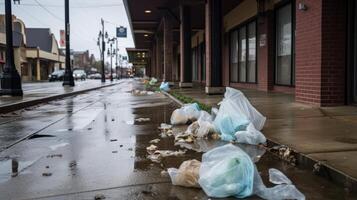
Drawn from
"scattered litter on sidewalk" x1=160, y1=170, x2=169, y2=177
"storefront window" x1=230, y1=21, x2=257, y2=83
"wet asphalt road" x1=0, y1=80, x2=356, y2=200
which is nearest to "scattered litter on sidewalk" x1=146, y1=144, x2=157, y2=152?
"wet asphalt road" x1=0, y1=80, x2=356, y2=200

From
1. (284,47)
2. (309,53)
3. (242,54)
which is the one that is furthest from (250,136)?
(242,54)

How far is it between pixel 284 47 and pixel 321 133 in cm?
1061

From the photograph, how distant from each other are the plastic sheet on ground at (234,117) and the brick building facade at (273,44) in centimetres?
339

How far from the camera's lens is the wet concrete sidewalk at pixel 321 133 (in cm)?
534

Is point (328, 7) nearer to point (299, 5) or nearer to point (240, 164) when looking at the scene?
point (299, 5)

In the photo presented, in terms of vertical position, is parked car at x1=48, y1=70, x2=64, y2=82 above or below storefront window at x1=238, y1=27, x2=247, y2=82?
below

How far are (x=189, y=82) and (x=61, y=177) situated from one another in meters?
20.6

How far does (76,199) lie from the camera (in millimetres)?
4715

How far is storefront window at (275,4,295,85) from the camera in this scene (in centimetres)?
1680

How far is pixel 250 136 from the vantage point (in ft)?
23.9

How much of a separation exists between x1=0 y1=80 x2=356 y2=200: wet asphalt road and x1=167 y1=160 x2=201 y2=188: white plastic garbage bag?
72 mm

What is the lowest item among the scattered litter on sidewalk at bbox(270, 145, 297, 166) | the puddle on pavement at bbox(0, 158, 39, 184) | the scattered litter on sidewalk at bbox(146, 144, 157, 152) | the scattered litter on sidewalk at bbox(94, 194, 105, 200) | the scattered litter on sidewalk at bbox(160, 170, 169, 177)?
the scattered litter on sidewalk at bbox(94, 194, 105, 200)

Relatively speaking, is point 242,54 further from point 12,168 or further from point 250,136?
point 12,168

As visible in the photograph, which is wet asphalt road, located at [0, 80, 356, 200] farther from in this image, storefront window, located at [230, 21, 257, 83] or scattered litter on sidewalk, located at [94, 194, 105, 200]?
storefront window, located at [230, 21, 257, 83]
